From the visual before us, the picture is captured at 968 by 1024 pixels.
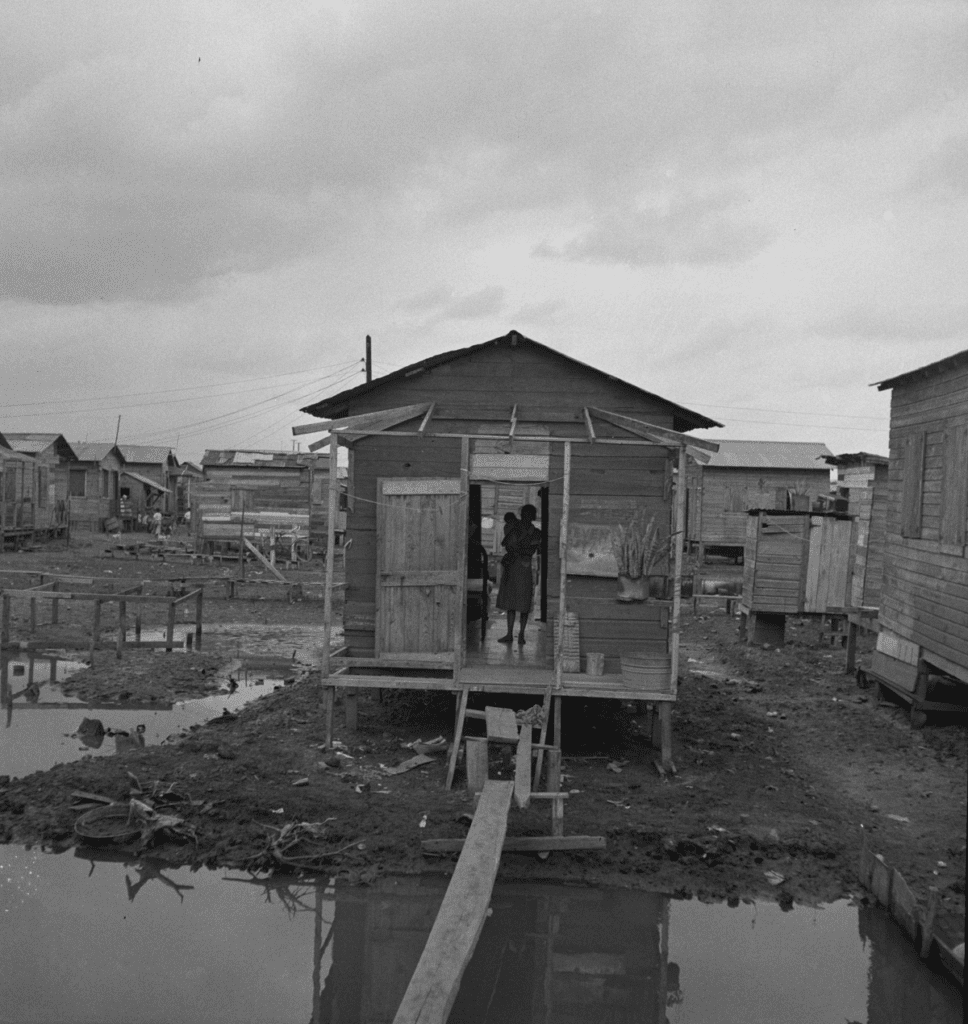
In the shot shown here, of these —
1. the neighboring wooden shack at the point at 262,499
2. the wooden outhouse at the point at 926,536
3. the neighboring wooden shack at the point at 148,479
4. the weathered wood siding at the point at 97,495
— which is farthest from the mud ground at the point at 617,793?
the neighboring wooden shack at the point at 148,479

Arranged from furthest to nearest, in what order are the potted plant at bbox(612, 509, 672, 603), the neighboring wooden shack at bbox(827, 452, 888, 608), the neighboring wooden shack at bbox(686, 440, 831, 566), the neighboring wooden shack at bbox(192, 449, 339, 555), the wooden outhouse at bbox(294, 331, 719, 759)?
the neighboring wooden shack at bbox(686, 440, 831, 566)
the neighboring wooden shack at bbox(192, 449, 339, 555)
the neighboring wooden shack at bbox(827, 452, 888, 608)
the wooden outhouse at bbox(294, 331, 719, 759)
the potted plant at bbox(612, 509, 672, 603)

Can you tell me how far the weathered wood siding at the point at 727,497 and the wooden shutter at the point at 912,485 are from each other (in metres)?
22.3

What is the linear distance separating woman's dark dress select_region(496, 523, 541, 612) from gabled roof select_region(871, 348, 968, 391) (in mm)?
5620

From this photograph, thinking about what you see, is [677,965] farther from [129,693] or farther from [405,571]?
[129,693]

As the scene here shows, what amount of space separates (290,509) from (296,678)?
68.4 feet

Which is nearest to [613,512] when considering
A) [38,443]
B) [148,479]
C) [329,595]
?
[329,595]

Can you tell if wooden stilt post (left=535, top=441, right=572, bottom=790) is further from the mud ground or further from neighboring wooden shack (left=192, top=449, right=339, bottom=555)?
Answer: neighboring wooden shack (left=192, top=449, right=339, bottom=555)

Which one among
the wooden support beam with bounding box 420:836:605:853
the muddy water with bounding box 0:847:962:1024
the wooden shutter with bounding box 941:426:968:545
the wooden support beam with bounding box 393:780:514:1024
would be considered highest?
the wooden shutter with bounding box 941:426:968:545

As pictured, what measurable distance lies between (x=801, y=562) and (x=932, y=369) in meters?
6.56

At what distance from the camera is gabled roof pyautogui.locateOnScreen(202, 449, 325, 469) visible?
35969 millimetres

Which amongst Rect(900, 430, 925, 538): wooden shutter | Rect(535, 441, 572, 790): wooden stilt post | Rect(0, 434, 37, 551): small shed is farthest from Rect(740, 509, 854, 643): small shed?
Rect(0, 434, 37, 551): small shed

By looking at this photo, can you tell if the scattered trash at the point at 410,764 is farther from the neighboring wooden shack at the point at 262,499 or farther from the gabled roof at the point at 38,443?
the gabled roof at the point at 38,443

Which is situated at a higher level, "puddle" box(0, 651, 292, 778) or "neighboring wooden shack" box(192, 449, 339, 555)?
"neighboring wooden shack" box(192, 449, 339, 555)

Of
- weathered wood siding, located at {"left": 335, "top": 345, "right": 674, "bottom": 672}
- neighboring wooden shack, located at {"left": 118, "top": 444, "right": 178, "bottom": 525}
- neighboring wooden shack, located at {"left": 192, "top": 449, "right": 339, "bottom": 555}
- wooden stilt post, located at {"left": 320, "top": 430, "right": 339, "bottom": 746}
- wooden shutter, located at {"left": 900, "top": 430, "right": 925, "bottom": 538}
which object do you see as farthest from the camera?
neighboring wooden shack, located at {"left": 118, "top": 444, "right": 178, "bottom": 525}
